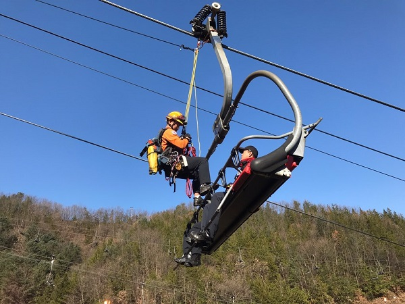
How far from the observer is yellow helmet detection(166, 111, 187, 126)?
19.0 feet

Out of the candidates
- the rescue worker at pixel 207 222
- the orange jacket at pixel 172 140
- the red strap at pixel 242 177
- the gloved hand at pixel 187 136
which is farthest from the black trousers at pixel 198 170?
the red strap at pixel 242 177

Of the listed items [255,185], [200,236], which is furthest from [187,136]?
[255,185]

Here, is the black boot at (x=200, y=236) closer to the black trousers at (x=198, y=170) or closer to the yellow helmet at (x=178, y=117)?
the black trousers at (x=198, y=170)

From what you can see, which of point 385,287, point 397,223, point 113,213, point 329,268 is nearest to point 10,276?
point 113,213

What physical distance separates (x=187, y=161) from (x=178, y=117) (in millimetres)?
811

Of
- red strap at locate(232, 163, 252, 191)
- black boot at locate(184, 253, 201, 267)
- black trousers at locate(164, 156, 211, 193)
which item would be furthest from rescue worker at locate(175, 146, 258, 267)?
red strap at locate(232, 163, 252, 191)

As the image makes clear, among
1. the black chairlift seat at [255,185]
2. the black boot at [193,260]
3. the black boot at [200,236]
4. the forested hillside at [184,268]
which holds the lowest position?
the black boot at [193,260]

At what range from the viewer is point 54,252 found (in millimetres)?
51188

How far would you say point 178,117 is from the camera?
229 inches

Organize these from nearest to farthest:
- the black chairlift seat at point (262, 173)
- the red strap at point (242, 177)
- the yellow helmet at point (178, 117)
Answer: the black chairlift seat at point (262, 173) < the red strap at point (242, 177) < the yellow helmet at point (178, 117)

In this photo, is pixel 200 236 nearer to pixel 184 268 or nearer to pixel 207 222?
pixel 207 222

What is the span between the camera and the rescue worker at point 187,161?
5.44 meters

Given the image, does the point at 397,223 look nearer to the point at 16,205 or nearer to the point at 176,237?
the point at 176,237

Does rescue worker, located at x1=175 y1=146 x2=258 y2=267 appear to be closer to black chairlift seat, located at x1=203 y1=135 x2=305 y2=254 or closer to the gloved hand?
black chairlift seat, located at x1=203 y1=135 x2=305 y2=254
